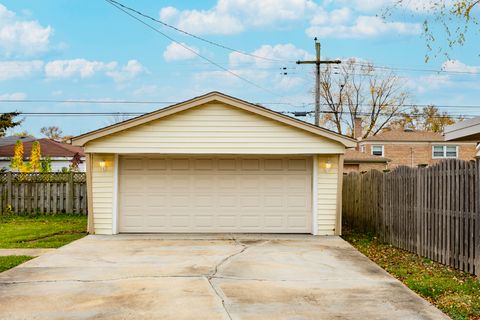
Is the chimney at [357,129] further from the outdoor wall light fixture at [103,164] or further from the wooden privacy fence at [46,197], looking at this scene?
the outdoor wall light fixture at [103,164]

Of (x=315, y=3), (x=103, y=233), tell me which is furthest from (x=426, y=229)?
(x=315, y=3)

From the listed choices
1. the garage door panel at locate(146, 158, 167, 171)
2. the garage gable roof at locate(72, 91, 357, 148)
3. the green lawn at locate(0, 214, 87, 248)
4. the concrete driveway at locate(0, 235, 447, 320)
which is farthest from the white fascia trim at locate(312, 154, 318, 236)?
the green lawn at locate(0, 214, 87, 248)

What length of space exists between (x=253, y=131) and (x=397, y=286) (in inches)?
262

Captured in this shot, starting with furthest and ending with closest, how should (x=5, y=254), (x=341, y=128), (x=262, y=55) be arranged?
(x=341, y=128), (x=262, y=55), (x=5, y=254)

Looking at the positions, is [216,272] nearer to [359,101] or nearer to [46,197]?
[46,197]

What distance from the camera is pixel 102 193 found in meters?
14.1

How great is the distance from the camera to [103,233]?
14.2 m

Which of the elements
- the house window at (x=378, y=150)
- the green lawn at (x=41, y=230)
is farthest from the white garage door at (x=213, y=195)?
the house window at (x=378, y=150)

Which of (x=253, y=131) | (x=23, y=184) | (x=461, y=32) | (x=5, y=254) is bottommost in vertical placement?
(x=5, y=254)

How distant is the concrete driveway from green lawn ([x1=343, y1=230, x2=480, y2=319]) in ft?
0.93

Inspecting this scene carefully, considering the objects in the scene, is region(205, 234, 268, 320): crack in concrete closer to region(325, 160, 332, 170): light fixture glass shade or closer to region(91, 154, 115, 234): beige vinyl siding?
region(325, 160, 332, 170): light fixture glass shade

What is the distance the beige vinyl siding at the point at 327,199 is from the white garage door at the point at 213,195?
34 centimetres

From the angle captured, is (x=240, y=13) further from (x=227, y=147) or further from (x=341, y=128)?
(x=341, y=128)

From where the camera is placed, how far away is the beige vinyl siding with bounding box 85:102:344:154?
13695 mm
